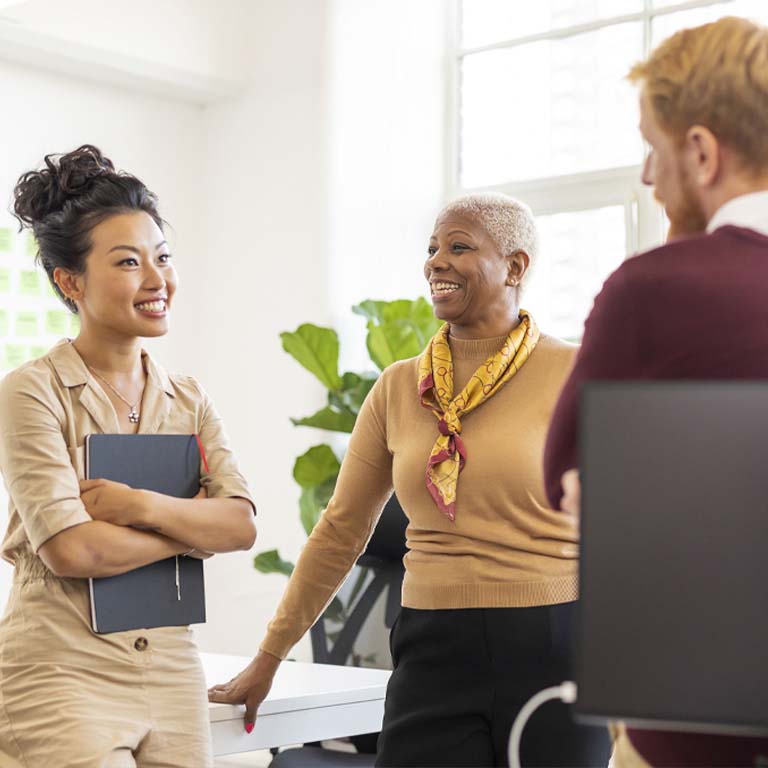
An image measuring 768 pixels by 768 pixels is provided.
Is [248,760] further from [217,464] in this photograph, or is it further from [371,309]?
Result: [217,464]

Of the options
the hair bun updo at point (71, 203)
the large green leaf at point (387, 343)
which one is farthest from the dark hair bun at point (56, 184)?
the large green leaf at point (387, 343)

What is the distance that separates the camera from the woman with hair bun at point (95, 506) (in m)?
1.88

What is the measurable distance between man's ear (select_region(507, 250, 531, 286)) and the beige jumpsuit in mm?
767

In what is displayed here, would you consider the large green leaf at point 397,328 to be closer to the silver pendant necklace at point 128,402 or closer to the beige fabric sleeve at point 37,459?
the silver pendant necklace at point 128,402

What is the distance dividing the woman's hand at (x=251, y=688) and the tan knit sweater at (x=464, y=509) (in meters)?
0.03

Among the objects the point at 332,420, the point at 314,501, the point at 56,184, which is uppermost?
the point at 56,184

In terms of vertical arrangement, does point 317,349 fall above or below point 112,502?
above

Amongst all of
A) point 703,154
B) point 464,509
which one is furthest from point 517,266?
point 703,154

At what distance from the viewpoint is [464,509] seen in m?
2.04

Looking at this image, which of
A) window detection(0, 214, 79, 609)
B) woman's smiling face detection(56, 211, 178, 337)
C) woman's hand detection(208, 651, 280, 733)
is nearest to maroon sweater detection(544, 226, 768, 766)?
woman's smiling face detection(56, 211, 178, 337)

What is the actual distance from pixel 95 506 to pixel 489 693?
2.30 feet

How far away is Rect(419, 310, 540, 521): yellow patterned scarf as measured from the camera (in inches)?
80.5

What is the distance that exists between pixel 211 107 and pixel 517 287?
335 cm

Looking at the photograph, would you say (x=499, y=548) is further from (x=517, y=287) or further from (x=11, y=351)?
(x=11, y=351)
